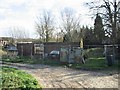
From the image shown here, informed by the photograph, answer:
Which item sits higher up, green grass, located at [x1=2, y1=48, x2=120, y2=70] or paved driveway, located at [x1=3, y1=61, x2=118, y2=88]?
green grass, located at [x1=2, y1=48, x2=120, y2=70]

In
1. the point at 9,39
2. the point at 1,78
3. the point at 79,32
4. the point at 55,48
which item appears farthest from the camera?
the point at 9,39

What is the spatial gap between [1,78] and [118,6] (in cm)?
2933

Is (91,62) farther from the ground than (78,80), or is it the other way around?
(91,62)

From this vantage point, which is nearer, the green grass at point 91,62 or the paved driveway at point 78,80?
the paved driveway at point 78,80

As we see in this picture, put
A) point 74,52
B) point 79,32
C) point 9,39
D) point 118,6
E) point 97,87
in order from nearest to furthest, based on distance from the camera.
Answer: point 97,87 → point 74,52 → point 118,6 → point 79,32 → point 9,39

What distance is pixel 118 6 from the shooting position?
3688cm

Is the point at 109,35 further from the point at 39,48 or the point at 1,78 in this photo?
the point at 1,78

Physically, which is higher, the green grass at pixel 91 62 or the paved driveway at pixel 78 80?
the green grass at pixel 91 62

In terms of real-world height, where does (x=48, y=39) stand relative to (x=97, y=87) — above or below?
above

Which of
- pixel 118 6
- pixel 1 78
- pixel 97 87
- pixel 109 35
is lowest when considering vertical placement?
pixel 97 87

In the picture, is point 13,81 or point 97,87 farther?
point 97,87

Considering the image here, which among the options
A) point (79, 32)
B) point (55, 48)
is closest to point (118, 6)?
point (55, 48)

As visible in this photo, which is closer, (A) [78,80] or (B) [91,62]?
(A) [78,80]

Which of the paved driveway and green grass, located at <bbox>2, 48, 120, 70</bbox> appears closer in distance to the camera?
the paved driveway
